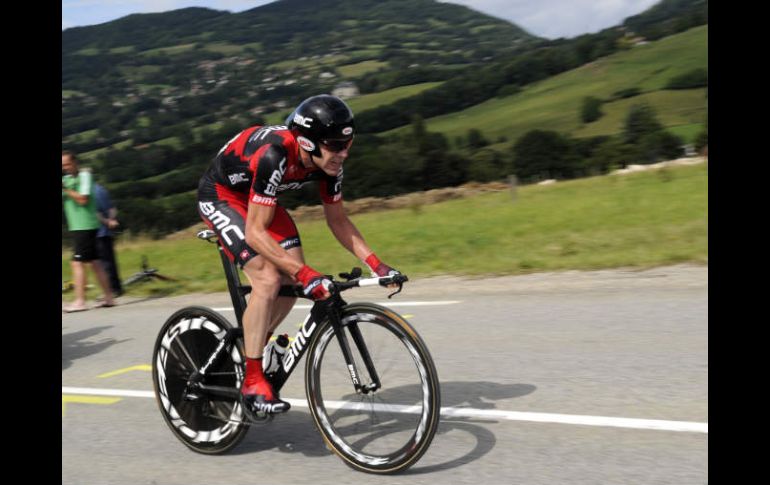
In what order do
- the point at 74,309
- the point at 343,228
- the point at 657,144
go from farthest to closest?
the point at 657,144 → the point at 74,309 → the point at 343,228

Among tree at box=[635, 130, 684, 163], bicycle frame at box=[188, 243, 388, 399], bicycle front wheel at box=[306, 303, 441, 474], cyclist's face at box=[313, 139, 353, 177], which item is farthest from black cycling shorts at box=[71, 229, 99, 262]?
tree at box=[635, 130, 684, 163]

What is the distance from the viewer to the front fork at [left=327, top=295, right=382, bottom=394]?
13.5 ft

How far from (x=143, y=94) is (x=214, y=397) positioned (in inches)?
5412

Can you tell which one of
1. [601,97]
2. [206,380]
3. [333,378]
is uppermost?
[333,378]

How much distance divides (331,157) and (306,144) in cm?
15

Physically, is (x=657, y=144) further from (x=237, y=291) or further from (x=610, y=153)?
(x=237, y=291)

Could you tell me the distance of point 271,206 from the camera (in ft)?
13.5

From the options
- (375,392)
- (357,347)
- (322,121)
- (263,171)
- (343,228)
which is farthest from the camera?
(343,228)

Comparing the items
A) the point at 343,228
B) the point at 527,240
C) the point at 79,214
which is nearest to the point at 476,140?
the point at 527,240

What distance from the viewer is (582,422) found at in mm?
4484

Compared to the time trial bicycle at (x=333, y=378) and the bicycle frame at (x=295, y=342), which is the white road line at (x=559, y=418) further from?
the bicycle frame at (x=295, y=342)

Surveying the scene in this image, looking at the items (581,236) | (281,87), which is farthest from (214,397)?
(281,87)
